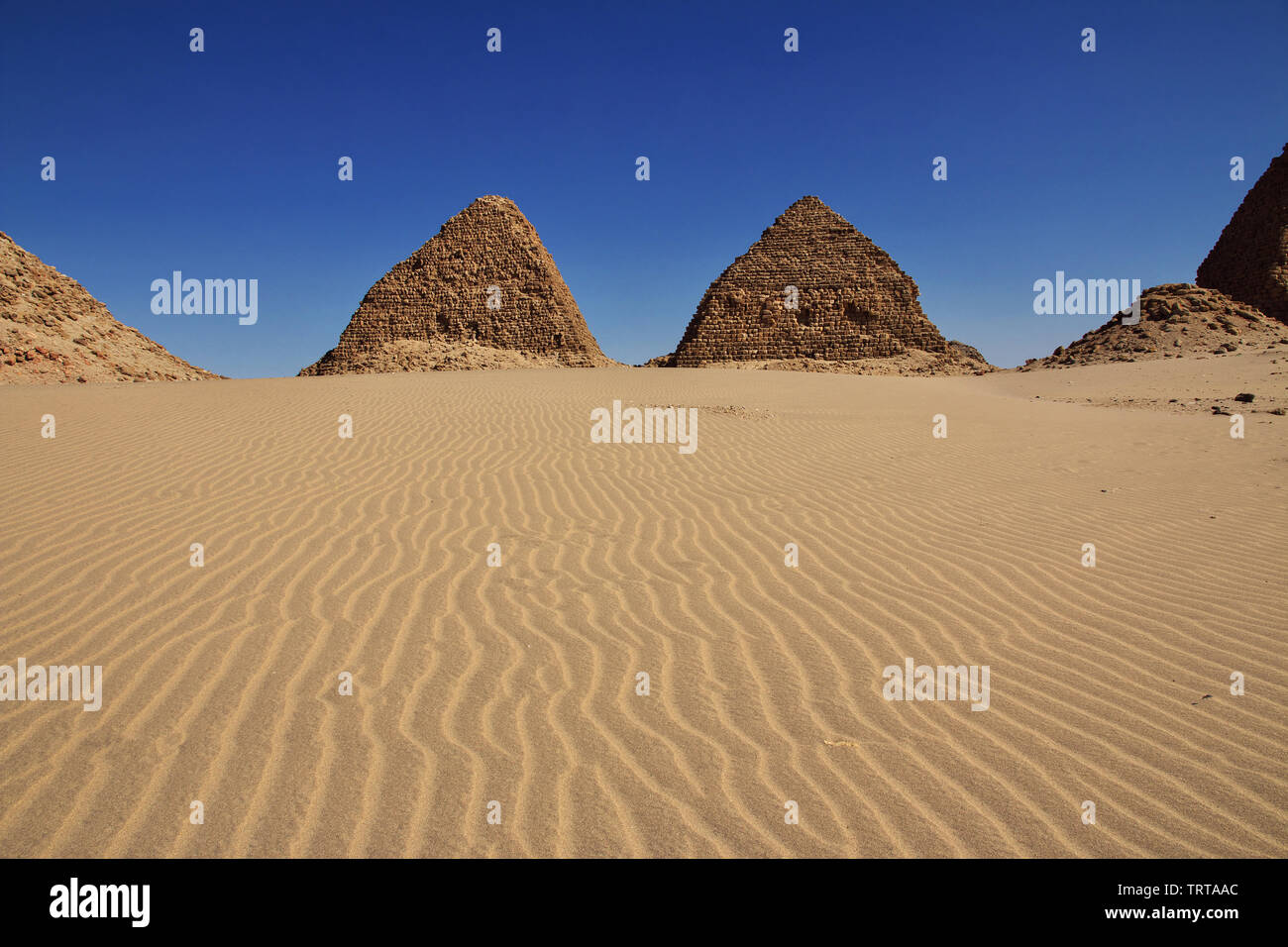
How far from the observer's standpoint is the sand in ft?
8.18

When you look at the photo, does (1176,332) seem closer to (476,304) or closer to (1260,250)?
(1260,250)

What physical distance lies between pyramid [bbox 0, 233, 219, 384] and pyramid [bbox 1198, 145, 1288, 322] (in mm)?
64179

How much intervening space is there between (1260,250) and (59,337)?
6950 cm

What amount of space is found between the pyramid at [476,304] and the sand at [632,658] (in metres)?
50.8

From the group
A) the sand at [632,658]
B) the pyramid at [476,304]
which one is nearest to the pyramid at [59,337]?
the pyramid at [476,304]

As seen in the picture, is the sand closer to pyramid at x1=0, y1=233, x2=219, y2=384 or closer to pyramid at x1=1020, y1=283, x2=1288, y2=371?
pyramid at x1=0, y1=233, x2=219, y2=384

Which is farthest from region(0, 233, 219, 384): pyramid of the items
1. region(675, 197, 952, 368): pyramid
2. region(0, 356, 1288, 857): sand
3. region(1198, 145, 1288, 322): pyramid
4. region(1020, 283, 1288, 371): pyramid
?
region(1198, 145, 1288, 322): pyramid

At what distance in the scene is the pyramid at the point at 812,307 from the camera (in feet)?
186

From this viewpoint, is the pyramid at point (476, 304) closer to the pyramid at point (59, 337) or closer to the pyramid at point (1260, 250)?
the pyramid at point (59, 337)

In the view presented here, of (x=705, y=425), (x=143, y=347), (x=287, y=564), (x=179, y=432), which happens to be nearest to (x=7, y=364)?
(x=143, y=347)

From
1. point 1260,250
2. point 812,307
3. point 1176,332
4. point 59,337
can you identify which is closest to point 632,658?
point 59,337

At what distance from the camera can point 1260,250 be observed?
49.7m

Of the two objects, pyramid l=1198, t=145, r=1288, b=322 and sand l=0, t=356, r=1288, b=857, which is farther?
pyramid l=1198, t=145, r=1288, b=322

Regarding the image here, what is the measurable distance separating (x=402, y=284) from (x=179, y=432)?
183ft
